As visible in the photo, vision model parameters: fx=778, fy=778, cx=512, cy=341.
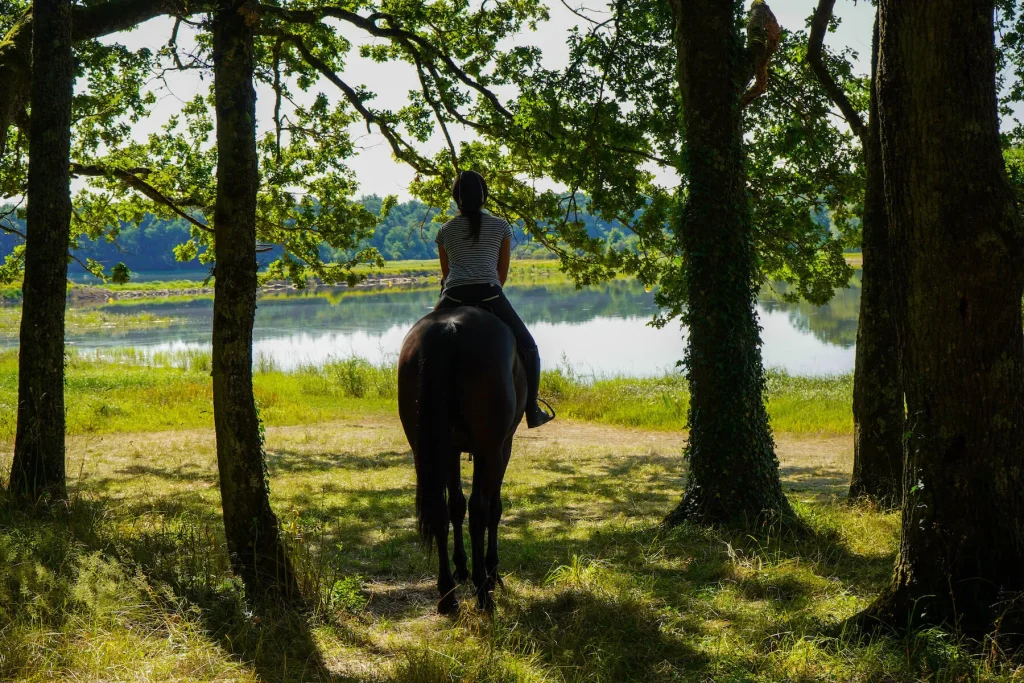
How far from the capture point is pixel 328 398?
2030 cm

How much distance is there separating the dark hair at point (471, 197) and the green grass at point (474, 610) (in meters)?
2.42

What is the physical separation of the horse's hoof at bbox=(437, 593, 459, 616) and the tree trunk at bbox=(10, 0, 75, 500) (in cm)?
376

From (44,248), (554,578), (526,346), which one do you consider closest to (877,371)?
(526,346)

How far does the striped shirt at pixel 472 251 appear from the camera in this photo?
18.0 ft

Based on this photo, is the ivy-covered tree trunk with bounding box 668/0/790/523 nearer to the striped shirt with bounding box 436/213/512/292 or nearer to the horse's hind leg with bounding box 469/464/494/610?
the striped shirt with bounding box 436/213/512/292

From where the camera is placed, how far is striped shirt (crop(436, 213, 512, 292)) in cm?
550

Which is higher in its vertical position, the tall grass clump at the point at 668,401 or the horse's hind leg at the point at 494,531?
the horse's hind leg at the point at 494,531

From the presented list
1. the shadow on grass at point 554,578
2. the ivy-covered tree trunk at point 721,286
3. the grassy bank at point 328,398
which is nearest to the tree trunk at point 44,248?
the shadow on grass at point 554,578

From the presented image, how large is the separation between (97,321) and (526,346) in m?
47.4

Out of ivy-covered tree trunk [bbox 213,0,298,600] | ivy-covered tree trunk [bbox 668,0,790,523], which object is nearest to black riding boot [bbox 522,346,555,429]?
ivy-covered tree trunk [bbox 668,0,790,523]

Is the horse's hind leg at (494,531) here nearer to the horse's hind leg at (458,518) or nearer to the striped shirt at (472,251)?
the horse's hind leg at (458,518)

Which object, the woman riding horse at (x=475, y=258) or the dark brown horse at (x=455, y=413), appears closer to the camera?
the dark brown horse at (x=455, y=413)

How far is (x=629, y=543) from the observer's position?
643cm

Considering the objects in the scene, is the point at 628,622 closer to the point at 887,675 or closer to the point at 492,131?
the point at 887,675
